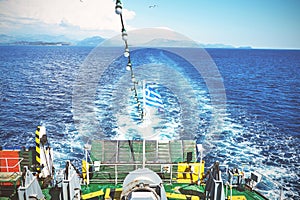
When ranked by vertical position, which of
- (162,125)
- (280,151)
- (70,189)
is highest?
(70,189)

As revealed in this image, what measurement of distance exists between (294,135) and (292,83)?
36.3 meters

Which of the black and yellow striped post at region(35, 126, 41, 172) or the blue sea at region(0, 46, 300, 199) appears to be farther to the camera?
the blue sea at region(0, 46, 300, 199)

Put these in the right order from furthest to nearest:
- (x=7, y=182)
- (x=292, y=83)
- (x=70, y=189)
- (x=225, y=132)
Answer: (x=292, y=83), (x=225, y=132), (x=7, y=182), (x=70, y=189)

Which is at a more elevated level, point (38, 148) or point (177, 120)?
point (38, 148)

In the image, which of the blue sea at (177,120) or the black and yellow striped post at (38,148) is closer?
the black and yellow striped post at (38,148)

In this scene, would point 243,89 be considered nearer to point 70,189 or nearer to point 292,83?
point 292,83

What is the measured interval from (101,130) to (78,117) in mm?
5203

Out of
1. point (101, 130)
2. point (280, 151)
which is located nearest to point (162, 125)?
point (101, 130)

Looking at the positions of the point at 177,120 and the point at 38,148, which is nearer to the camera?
the point at 38,148

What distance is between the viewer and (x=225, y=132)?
81.2ft

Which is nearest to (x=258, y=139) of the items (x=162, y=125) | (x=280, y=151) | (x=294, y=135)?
(x=280, y=151)

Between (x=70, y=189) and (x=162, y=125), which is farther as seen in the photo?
(x=162, y=125)

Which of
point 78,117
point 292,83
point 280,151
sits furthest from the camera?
point 292,83

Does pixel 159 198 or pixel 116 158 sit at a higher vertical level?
pixel 159 198
